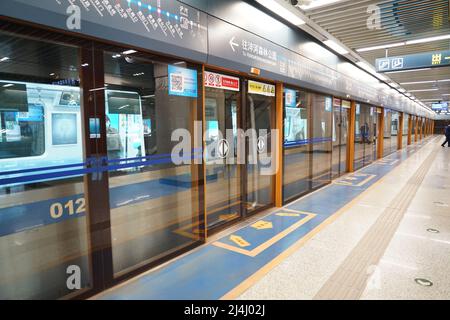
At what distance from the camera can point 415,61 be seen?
21.0 feet

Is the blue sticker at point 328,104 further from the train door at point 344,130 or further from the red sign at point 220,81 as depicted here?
the red sign at point 220,81

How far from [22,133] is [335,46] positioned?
19.5 ft

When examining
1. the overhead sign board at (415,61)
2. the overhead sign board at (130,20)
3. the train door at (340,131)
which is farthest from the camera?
the train door at (340,131)

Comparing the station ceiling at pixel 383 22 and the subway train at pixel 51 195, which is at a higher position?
the station ceiling at pixel 383 22

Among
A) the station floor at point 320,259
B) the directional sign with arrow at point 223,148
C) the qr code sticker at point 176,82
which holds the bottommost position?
the station floor at point 320,259

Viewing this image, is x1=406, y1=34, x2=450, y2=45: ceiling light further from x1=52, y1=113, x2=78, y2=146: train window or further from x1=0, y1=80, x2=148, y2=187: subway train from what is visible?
x1=52, y1=113, x2=78, y2=146: train window

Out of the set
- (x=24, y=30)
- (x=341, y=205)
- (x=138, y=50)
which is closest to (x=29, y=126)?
(x=24, y=30)

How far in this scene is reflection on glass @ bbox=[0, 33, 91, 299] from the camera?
2271 millimetres

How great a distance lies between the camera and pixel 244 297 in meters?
2.23

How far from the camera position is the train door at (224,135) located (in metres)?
3.68

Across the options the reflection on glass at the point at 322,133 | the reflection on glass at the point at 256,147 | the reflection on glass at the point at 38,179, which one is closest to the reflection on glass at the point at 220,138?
the reflection on glass at the point at 256,147

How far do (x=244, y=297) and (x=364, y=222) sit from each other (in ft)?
8.16

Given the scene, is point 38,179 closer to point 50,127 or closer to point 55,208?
point 55,208

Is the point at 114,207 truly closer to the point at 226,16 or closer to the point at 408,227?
the point at 226,16
